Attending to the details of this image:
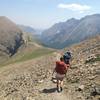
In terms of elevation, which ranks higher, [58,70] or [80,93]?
[58,70]

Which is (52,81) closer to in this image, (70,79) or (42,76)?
(70,79)

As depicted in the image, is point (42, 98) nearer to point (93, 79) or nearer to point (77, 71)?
point (93, 79)

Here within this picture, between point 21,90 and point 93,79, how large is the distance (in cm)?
634

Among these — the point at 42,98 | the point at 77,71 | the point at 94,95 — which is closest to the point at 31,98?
the point at 42,98

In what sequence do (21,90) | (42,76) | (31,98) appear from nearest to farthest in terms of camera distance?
1. (31,98)
2. (21,90)
3. (42,76)

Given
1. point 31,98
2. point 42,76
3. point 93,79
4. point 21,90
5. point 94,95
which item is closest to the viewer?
point 94,95

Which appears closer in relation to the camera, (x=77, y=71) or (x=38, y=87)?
(x=38, y=87)

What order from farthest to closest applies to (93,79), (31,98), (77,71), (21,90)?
(77,71) → (21,90) → (93,79) → (31,98)

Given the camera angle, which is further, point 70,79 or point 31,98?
point 70,79

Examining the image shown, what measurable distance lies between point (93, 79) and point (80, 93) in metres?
2.98

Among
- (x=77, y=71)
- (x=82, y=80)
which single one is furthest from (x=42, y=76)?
(x=82, y=80)

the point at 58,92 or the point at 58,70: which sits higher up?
the point at 58,70

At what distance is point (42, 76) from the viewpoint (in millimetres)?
33844

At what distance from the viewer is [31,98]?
24641mm
